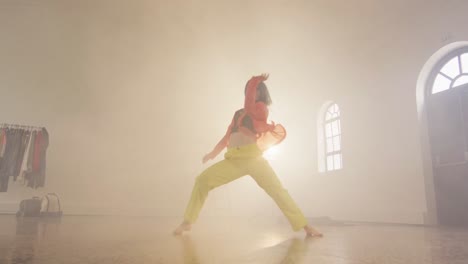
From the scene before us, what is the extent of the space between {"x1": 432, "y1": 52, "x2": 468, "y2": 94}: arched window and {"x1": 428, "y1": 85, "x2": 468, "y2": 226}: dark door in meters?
0.09

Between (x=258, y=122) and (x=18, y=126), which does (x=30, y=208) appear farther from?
(x=258, y=122)

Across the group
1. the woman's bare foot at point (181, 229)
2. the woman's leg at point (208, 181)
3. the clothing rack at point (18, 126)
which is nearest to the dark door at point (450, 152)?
the woman's leg at point (208, 181)

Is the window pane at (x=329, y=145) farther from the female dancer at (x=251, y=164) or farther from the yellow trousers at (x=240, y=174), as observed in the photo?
the yellow trousers at (x=240, y=174)

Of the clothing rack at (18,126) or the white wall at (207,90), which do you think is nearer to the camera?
the white wall at (207,90)

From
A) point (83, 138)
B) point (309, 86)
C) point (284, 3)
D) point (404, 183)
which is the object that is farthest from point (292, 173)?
point (83, 138)

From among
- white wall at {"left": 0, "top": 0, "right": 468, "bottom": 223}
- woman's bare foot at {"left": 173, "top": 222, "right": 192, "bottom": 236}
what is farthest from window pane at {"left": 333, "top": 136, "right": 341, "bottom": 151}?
woman's bare foot at {"left": 173, "top": 222, "right": 192, "bottom": 236}

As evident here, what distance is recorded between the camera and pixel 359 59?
5250 millimetres

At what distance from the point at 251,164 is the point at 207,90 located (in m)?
4.82

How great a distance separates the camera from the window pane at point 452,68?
4.17m

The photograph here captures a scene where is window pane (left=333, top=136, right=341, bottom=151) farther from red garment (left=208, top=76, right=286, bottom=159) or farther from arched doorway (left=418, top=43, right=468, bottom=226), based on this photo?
red garment (left=208, top=76, right=286, bottom=159)

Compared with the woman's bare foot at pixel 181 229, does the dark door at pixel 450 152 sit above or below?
above

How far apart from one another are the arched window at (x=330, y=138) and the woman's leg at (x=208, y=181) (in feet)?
13.4

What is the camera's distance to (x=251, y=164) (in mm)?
2189

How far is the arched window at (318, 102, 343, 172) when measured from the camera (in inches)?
236
